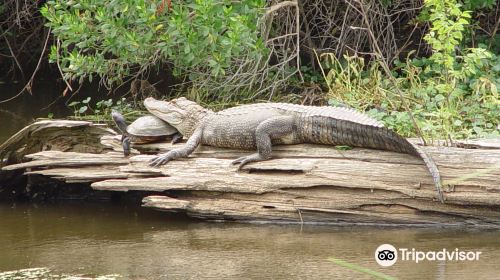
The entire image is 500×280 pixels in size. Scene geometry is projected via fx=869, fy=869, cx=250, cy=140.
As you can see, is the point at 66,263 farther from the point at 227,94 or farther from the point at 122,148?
the point at 227,94

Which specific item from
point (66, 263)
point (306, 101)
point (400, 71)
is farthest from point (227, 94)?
point (66, 263)

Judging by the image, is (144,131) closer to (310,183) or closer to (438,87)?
(310,183)

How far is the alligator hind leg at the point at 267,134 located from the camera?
682 centimetres

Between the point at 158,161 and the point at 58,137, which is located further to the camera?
the point at 58,137

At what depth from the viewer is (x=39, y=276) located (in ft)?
18.4

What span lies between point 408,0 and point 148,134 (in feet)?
14.2

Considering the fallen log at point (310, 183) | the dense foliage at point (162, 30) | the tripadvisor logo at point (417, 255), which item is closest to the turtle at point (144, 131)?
the fallen log at point (310, 183)

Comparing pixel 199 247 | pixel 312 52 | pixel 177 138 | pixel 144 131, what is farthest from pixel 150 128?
pixel 312 52

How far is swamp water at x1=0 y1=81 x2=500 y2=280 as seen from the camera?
218 inches

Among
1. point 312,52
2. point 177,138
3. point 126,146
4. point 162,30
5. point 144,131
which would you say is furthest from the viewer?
point 312,52

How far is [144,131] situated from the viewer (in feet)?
24.0

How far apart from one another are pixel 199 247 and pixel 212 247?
96 mm

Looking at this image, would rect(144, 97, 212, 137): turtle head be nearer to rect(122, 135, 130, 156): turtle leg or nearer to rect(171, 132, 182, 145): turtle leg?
rect(171, 132, 182, 145): turtle leg

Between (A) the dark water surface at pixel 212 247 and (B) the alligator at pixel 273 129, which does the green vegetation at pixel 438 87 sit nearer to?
(B) the alligator at pixel 273 129
